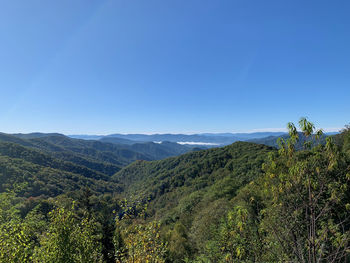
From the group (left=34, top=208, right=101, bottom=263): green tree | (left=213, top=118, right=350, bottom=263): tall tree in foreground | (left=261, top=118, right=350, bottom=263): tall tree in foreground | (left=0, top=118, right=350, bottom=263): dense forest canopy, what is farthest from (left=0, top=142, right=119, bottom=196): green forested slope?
(left=261, top=118, right=350, bottom=263): tall tree in foreground

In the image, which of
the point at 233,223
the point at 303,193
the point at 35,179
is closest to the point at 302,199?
the point at 303,193

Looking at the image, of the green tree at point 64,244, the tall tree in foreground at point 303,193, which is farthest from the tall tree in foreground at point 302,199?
the green tree at point 64,244

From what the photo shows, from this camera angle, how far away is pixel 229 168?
117 metres

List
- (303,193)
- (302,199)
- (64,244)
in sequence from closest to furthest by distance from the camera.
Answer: (302,199)
(303,193)
(64,244)

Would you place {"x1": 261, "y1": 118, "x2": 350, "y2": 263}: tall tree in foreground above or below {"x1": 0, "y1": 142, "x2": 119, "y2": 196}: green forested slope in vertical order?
above

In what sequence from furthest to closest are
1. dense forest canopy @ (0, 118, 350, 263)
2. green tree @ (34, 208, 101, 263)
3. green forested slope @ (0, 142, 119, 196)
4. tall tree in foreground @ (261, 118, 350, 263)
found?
green forested slope @ (0, 142, 119, 196) → green tree @ (34, 208, 101, 263) → dense forest canopy @ (0, 118, 350, 263) → tall tree in foreground @ (261, 118, 350, 263)

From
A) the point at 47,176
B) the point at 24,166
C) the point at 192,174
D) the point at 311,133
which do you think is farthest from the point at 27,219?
the point at 24,166

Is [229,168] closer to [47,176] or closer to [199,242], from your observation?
[199,242]

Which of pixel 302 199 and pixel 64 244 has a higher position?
pixel 302 199

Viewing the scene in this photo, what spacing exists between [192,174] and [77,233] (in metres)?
148

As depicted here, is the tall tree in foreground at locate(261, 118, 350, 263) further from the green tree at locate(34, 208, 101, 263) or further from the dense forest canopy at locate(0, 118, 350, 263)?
the green tree at locate(34, 208, 101, 263)

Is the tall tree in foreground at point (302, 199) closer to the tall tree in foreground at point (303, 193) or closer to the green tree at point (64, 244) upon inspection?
the tall tree in foreground at point (303, 193)

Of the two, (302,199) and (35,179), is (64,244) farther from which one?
(35,179)

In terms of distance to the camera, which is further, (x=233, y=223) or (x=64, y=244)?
(x=233, y=223)
